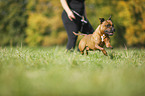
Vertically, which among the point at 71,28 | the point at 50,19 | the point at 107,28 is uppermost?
the point at 50,19

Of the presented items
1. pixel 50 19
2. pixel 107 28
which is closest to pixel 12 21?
pixel 50 19

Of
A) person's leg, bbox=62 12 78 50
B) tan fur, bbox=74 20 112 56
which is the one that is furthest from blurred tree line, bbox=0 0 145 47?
tan fur, bbox=74 20 112 56

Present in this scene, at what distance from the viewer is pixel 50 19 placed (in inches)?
839

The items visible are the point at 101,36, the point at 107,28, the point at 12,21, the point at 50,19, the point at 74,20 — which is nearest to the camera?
the point at 107,28

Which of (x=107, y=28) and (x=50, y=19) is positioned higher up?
(x=50, y=19)

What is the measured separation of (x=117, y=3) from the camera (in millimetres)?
17438

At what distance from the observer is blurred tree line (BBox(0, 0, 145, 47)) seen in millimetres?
16031

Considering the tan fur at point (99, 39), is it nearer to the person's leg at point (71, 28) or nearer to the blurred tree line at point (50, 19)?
the person's leg at point (71, 28)

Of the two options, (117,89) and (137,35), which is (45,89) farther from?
(137,35)

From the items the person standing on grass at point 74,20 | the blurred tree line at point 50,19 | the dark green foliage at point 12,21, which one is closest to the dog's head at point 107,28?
the person standing on grass at point 74,20

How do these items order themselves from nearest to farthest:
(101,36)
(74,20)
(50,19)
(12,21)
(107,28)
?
1. (107,28)
2. (101,36)
3. (74,20)
4. (50,19)
5. (12,21)

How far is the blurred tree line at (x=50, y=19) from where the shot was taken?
16031 millimetres

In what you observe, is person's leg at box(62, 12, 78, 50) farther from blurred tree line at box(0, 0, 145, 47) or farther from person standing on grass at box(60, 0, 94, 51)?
blurred tree line at box(0, 0, 145, 47)

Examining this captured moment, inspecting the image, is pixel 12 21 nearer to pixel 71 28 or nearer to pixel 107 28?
pixel 71 28
